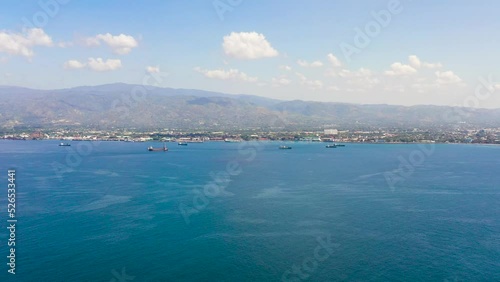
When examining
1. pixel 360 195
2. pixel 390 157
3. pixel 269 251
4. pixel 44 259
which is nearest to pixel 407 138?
pixel 390 157

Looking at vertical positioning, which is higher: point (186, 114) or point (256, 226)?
point (186, 114)

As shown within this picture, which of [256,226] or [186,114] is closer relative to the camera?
[256,226]

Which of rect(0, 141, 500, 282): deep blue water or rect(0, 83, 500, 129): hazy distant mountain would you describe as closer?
rect(0, 141, 500, 282): deep blue water

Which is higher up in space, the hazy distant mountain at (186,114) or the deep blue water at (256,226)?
the hazy distant mountain at (186,114)

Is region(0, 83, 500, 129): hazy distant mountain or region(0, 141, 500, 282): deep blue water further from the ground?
region(0, 83, 500, 129): hazy distant mountain

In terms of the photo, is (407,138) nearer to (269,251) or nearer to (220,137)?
(220,137)
